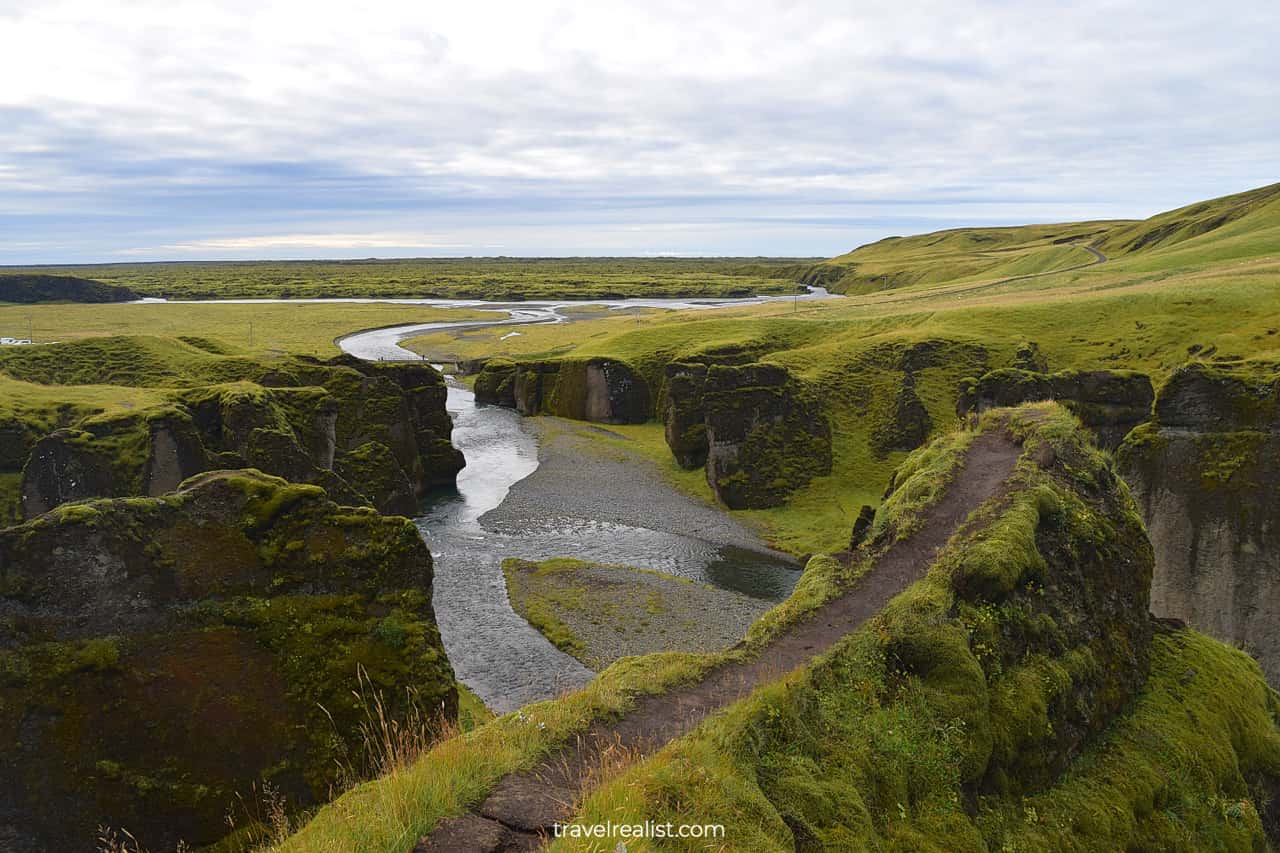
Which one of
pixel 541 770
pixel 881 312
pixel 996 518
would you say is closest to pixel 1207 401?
pixel 996 518

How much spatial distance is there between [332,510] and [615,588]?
73.8 feet

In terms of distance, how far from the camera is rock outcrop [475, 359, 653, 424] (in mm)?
83812

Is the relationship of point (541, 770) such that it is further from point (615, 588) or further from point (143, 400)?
point (143, 400)

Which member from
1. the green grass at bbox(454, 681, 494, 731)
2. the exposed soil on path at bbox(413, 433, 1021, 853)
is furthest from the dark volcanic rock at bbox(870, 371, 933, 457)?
the green grass at bbox(454, 681, 494, 731)

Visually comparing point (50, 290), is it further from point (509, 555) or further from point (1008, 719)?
point (1008, 719)

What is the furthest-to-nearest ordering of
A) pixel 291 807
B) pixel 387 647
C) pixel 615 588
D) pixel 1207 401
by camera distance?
pixel 615 588 → pixel 1207 401 → pixel 387 647 → pixel 291 807

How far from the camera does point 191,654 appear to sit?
15.7m

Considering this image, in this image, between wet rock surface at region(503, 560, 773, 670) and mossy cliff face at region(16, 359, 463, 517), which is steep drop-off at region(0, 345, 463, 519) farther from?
wet rock surface at region(503, 560, 773, 670)

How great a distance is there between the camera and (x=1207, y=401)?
28.0 meters

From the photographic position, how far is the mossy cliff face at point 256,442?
1325 inches

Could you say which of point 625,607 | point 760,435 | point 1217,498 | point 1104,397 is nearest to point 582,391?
point 760,435

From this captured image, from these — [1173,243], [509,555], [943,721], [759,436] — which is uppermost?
[1173,243]

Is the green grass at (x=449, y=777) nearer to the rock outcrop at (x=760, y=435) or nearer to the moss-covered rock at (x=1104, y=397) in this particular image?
the moss-covered rock at (x=1104, y=397)

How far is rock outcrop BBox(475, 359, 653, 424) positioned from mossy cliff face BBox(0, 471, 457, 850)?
6526cm
